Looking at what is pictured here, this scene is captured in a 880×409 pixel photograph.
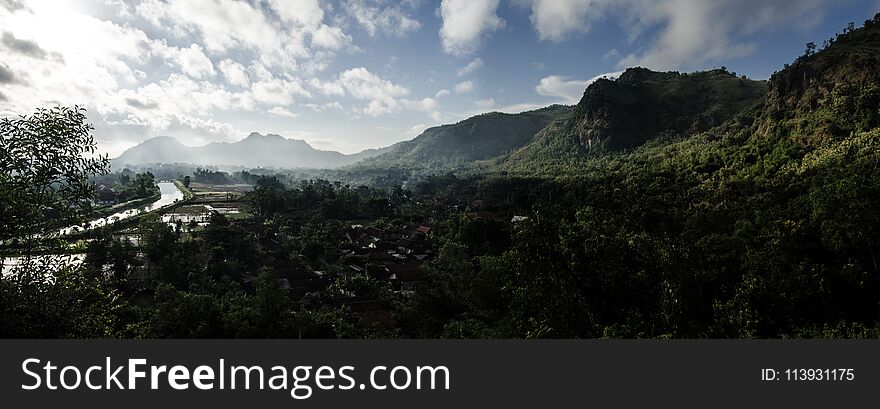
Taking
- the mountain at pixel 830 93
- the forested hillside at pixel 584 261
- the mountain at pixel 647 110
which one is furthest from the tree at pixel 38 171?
the mountain at pixel 647 110

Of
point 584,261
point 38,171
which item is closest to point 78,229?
point 38,171

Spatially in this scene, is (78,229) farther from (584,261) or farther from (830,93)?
(830,93)

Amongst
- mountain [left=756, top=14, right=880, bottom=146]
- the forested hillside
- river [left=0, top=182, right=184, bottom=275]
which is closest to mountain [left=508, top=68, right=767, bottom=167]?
the forested hillside

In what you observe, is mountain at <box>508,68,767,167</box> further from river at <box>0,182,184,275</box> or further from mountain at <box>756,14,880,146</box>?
river at <box>0,182,184,275</box>

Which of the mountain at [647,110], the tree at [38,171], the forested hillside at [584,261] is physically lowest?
the forested hillside at [584,261]

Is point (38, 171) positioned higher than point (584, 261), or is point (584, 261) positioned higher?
point (38, 171)

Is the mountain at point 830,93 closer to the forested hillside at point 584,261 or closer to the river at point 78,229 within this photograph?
the forested hillside at point 584,261

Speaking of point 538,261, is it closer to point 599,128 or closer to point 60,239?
point 60,239

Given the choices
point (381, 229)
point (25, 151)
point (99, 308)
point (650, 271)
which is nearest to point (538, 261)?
point (650, 271)
